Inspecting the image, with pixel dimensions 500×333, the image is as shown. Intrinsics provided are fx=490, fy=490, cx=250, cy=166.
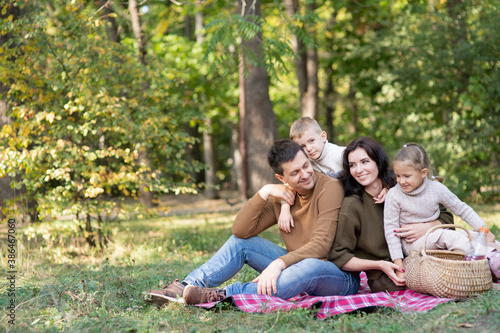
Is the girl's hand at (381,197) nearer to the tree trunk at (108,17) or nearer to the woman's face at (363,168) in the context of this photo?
the woman's face at (363,168)

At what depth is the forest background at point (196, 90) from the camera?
6348mm

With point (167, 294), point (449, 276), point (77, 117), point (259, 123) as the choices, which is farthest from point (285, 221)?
point (259, 123)

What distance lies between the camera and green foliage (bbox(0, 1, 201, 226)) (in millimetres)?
6211

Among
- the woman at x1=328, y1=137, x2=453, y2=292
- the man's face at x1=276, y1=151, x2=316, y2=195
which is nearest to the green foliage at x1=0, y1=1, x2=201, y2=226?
the man's face at x1=276, y1=151, x2=316, y2=195

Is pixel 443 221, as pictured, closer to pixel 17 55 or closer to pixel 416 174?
pixel 416 174

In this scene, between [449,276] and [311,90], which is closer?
[449,276]

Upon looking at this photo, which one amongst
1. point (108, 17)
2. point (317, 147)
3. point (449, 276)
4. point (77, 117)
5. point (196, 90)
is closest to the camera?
point (449, 276)

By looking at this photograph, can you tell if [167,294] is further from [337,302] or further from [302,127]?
[302,127]

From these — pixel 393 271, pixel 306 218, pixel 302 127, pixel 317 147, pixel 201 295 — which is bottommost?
pixel 201 295

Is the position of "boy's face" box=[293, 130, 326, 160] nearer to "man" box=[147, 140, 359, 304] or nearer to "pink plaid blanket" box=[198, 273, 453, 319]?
"man" box=[147, 140, 359, 304]

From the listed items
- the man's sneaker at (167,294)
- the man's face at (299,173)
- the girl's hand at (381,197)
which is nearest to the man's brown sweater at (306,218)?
the man's face at (299,173)

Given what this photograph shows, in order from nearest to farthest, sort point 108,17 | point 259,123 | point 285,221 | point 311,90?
point 285,221
point 108,17
point 259,123
point 311,90

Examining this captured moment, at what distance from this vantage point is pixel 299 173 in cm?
383

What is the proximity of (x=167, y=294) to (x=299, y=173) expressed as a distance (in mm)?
1401
